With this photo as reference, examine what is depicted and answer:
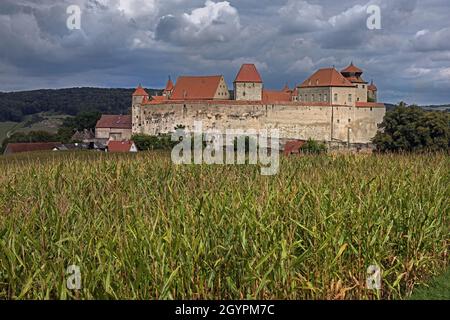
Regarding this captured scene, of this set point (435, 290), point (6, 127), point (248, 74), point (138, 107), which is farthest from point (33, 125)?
point (435, 290)

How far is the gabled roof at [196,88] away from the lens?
68.9m

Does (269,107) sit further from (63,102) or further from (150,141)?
(63,102)

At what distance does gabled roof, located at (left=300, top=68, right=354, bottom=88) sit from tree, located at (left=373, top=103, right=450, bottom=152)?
2483 cm

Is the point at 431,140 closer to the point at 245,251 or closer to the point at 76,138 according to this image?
the point at 245,251

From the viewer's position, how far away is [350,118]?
6456cm

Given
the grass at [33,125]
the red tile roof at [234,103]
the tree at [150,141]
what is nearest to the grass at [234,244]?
the tree at [150,141]

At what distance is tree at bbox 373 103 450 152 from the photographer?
38.3 meters

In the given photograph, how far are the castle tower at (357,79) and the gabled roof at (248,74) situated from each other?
11173 mm

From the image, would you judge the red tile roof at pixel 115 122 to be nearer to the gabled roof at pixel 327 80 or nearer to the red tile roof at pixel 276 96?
the red tile roof at pixel 276 96

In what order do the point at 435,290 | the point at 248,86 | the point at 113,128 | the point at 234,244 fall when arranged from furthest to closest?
the point at 113,128, the point at 248,86, the point at 435,290, the point at 234,244

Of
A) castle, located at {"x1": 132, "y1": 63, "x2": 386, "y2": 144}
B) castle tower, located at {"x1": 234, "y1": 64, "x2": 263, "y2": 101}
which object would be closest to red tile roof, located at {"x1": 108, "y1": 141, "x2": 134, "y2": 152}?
castle, located at {"x1": 132, "y1": 63, "x2": 386, "y2": 144}

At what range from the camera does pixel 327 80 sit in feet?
219

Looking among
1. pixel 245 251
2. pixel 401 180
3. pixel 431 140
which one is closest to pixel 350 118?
pixel 431 140

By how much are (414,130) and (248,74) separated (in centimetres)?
3254
